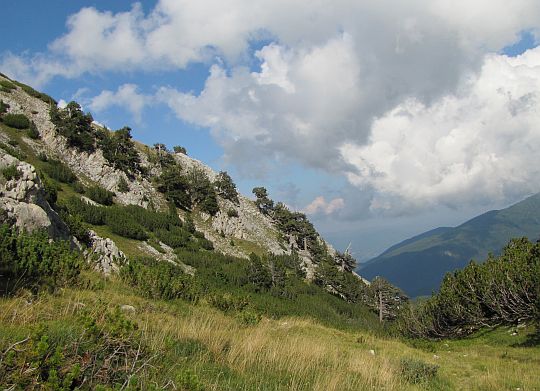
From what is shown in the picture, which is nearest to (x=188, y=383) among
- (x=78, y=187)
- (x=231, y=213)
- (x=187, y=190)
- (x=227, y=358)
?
(x=227, y=358)

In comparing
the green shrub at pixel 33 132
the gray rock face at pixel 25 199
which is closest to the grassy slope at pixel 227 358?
the gray rock face at pixel 25 199

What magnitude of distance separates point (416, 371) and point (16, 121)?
50.2m

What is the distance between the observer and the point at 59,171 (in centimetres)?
4038

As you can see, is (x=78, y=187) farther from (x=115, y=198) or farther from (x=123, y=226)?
(x=123, y=226)

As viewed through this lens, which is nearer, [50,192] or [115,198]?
[50,192]

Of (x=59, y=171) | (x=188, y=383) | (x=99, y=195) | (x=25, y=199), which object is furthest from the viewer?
(x=99, y=195)

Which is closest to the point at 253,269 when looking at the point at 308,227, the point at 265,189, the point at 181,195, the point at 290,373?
the point at 181,195

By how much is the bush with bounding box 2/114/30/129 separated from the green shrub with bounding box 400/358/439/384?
49.6 m

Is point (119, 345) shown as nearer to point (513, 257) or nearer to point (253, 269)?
point (513, 257)

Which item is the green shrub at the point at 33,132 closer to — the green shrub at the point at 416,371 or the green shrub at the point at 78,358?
the green shrub at the point at 78,358

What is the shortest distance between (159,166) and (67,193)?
26807 millimetres

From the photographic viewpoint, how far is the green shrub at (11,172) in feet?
46.2

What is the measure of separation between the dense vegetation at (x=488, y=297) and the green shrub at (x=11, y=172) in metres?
24.2

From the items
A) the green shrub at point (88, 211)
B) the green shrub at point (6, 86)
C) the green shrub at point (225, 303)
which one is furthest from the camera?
the green shrub at point (6, 86)
